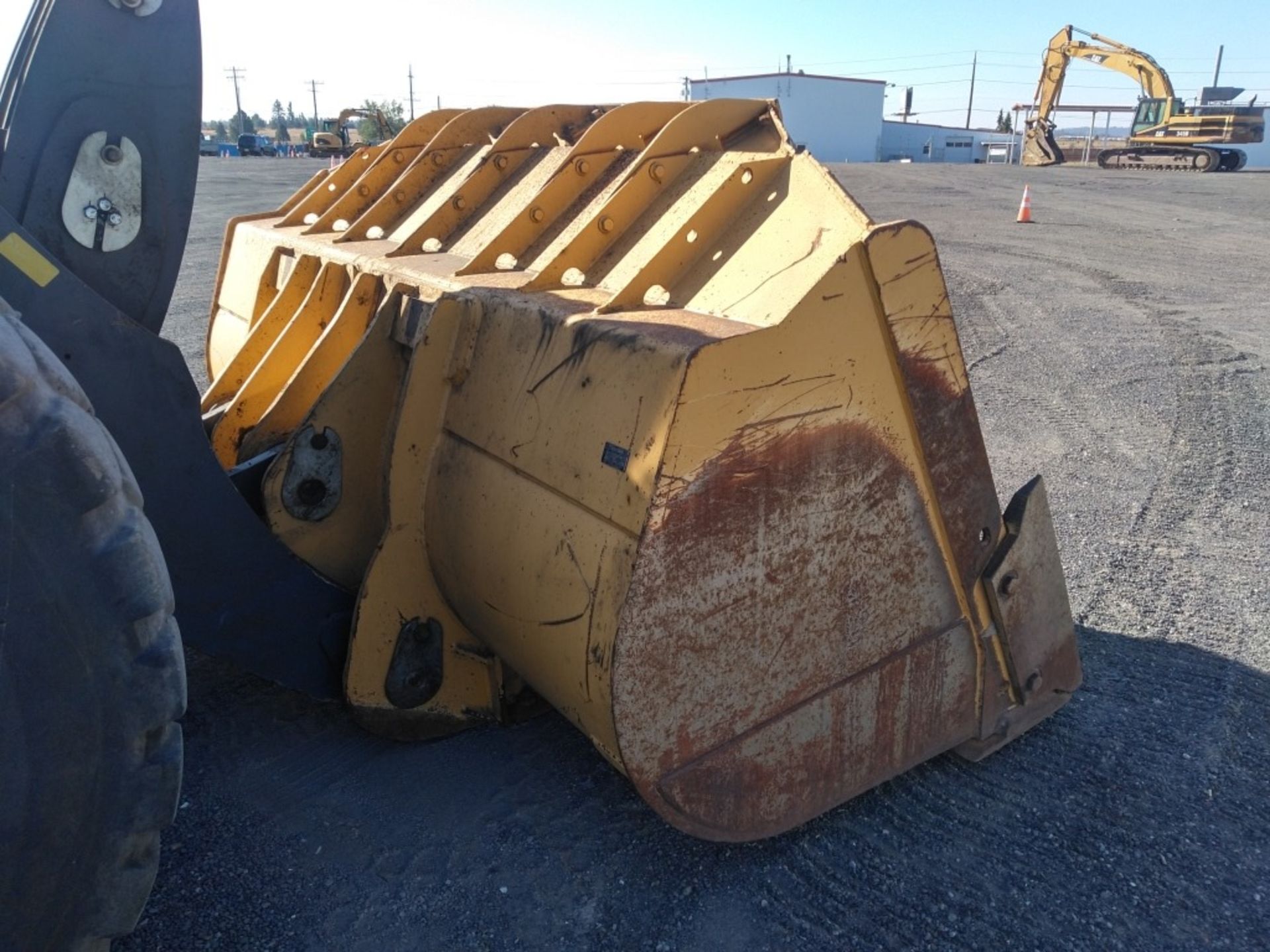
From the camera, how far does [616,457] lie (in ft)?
6.74

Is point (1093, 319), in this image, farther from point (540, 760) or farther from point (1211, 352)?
point (540, 760)

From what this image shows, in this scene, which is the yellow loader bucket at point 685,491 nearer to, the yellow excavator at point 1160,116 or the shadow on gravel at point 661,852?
the shadow on gravel at point 661,852

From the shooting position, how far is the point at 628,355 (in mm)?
2064

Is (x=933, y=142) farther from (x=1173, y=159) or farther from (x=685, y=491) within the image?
(x=685, y=491)

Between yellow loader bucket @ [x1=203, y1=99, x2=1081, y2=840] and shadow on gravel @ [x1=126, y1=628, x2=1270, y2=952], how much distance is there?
0.51 feet

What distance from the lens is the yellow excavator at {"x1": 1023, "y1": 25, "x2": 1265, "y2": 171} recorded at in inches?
1142

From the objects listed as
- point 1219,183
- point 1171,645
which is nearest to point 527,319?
point 1171,645

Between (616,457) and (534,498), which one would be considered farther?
(534,498)

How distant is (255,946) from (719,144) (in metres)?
2.36

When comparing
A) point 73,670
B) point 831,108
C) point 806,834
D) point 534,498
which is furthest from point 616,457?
point 831,108

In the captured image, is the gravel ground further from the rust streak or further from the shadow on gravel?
the rust streak

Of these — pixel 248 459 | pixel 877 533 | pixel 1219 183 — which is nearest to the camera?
pixel 877 533

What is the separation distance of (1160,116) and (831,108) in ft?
109

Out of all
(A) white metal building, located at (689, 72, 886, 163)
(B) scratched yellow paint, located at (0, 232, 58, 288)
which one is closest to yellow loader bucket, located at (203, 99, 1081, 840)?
(B) scratched yellow paint, located at (0, 232, 58, 288)
